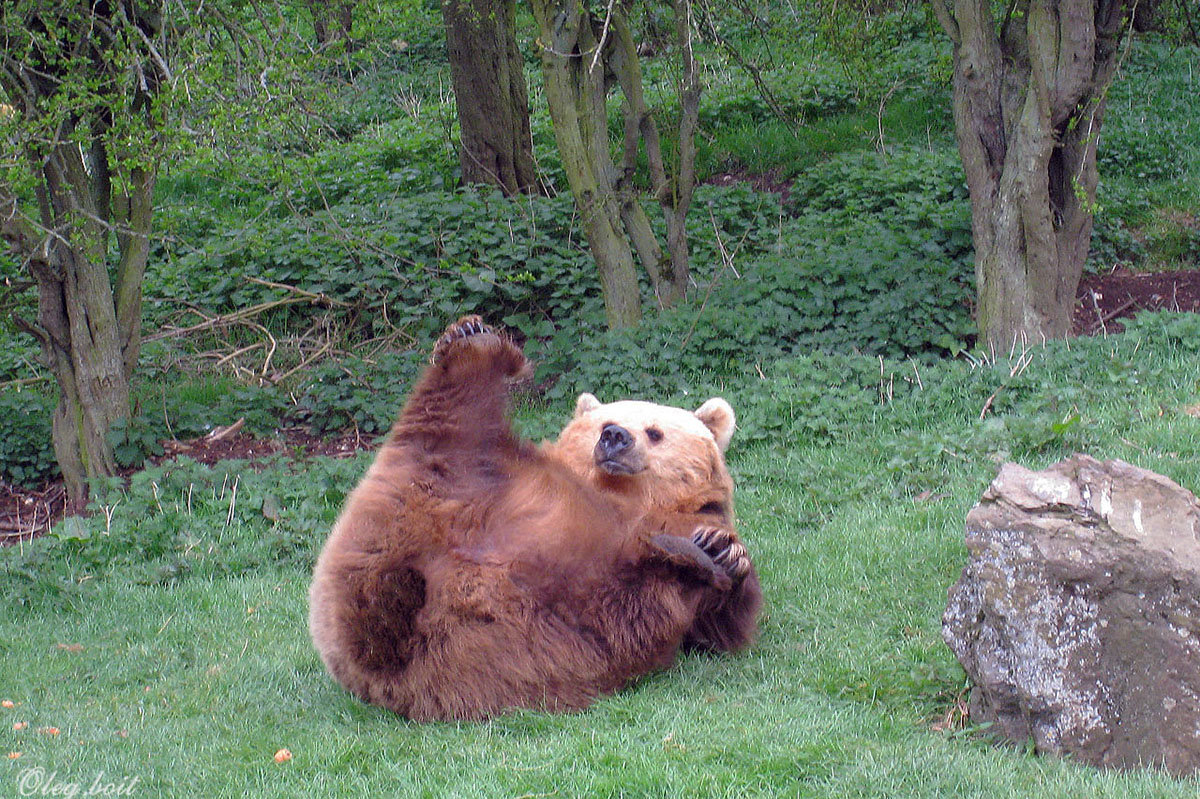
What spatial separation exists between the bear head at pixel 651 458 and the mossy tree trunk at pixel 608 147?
4.92m

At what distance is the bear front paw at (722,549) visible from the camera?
13.6ft

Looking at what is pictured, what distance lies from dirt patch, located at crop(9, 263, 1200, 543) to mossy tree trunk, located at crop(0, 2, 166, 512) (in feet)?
1.51

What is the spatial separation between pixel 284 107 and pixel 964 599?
205 inches

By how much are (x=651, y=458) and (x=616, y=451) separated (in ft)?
0.76

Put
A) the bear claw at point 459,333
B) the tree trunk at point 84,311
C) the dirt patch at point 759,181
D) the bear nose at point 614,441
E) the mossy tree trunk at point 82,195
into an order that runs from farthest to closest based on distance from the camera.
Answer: the dirt patch at point 759,181, the tree trunk at point 84,311, the mossy tree trunk at point 82,195, the bear claw at point 459,333, the bear nose at point 614,441

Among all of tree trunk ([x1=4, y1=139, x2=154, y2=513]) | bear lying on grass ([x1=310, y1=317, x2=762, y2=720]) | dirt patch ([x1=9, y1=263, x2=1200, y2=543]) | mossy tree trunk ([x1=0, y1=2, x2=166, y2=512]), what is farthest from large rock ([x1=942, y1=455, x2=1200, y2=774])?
tree trunk ([x1=4, y1=139, x2=154, y2=513])

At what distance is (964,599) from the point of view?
380cm

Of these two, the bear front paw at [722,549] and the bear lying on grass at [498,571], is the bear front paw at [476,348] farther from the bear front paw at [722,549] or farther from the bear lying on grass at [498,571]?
the bear front paw at [722,549]

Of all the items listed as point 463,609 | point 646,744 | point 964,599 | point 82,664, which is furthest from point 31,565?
point 964,599

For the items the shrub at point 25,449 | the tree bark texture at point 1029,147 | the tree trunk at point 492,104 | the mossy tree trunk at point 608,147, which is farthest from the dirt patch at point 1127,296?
the shrub at point 25,449

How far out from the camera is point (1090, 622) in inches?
136

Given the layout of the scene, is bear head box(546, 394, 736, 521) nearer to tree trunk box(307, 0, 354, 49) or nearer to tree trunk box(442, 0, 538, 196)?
tree trunk box(307, 0, 354, 49)

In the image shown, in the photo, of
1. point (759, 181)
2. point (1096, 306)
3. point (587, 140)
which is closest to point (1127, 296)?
point (1096, 306)

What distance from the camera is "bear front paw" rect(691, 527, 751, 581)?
4.15 metres
